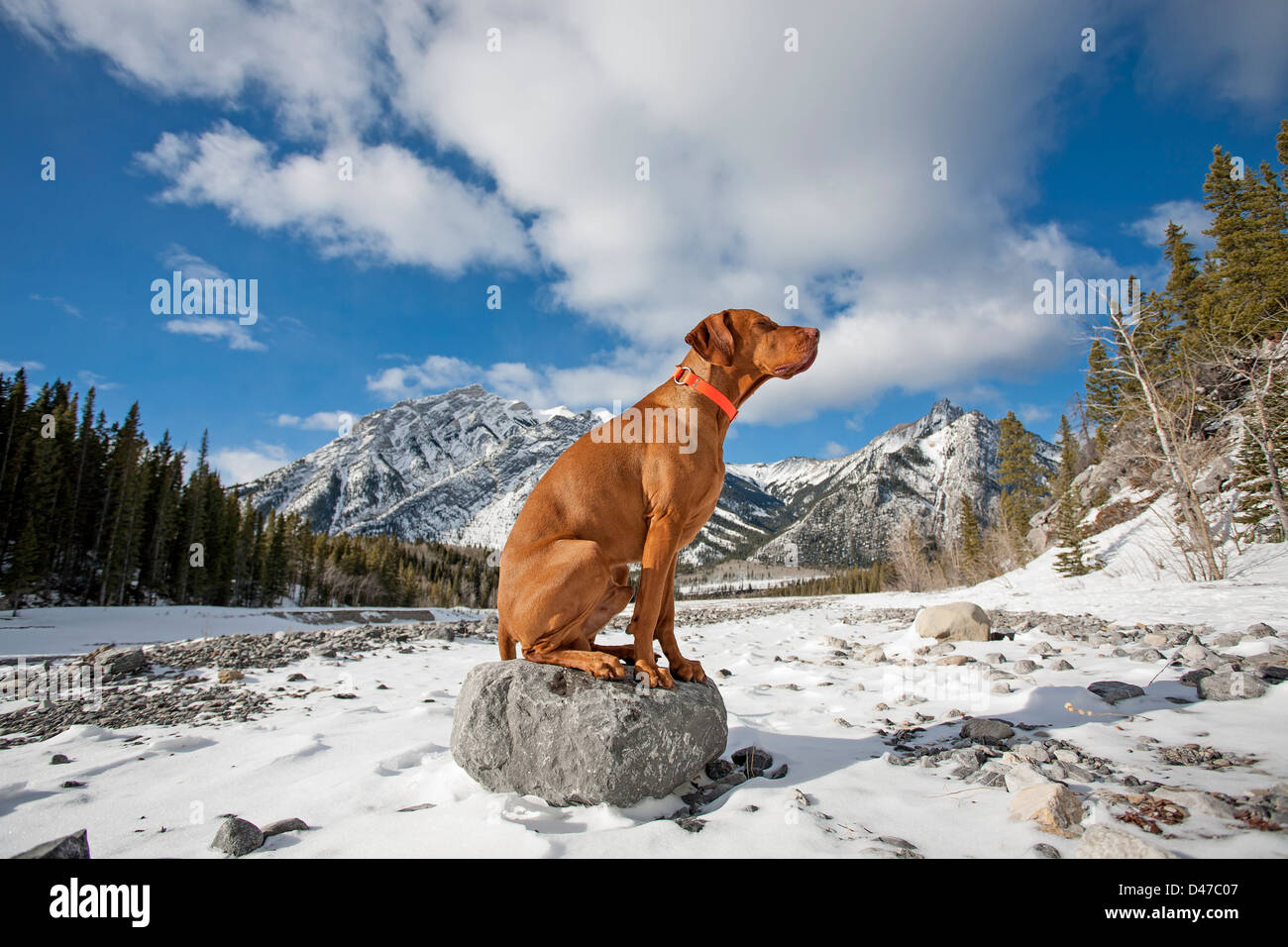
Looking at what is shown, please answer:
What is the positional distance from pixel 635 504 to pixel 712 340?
1.25 meters

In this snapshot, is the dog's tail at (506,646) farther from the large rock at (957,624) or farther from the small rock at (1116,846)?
the large rock at (957,624)

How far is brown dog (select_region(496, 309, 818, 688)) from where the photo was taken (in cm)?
339

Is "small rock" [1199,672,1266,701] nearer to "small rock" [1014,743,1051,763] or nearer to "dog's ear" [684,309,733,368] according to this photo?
"small rock" [1014,743,1051,763]

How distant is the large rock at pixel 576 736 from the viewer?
330 centimetres

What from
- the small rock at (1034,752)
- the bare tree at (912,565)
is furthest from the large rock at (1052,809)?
the bare tree at (912,565)

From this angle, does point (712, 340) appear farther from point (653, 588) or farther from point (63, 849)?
point (63, 849)

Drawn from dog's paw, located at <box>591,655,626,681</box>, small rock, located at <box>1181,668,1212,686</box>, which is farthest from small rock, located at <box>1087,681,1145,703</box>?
dog's paw, located at <box>591,655,626,681</box>

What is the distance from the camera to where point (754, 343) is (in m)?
3.70

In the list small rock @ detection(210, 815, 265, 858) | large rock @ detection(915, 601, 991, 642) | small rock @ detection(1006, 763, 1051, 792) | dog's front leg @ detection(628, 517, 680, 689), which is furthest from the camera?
large rock @ detection(915, 601, 991, 642)

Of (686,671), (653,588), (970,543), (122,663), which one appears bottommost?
(970,543)

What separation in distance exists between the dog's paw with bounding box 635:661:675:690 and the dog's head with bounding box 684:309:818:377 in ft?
6.99

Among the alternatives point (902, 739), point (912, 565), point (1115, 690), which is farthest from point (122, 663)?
point (912, 565)
